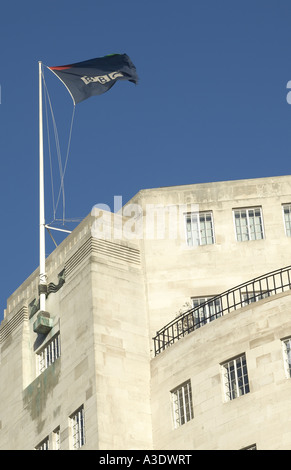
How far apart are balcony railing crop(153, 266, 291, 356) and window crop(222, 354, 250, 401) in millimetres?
2651

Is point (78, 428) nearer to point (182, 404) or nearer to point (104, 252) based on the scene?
point (182, 404)

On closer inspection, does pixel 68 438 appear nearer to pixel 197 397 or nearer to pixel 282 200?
pixel 197 397

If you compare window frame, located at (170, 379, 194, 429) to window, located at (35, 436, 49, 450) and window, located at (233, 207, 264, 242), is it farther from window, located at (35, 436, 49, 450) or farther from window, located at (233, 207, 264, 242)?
window, located at (233, 207, 264, 242)

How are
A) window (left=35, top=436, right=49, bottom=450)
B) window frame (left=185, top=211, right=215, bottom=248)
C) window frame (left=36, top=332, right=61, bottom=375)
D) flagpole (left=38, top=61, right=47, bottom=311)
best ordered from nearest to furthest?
window (left=35, top=436, right=49, bottom=450) → window frame (left=36, top=332, right=61, bottom=375) → flagpole (left=38, top=61, right=47, bottom=311) → window frame (left=185, top=211, right=215, bottom=248)

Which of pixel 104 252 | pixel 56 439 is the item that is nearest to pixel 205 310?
pixel 104 252

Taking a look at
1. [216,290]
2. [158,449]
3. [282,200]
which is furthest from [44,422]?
[282,200]

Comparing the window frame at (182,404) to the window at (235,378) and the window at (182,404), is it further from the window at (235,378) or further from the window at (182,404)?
the window at (235,378)

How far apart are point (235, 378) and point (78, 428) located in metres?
6.36

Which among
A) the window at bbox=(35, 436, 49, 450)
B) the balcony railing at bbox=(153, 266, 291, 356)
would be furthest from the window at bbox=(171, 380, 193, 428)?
the window at bbox=(35, 436, 49, 450)

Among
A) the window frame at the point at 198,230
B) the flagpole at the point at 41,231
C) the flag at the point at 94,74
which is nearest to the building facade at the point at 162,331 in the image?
the window frame at the point at 198,230

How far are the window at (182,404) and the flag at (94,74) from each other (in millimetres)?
15396

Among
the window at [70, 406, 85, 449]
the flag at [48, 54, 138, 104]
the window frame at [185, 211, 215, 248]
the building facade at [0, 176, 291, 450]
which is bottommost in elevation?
the window at [70, 406, 85, 449]

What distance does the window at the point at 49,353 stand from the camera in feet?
165

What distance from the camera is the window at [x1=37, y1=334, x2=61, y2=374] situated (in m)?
50.4
